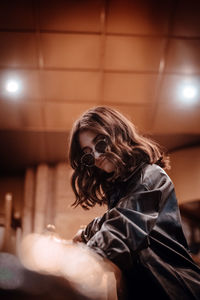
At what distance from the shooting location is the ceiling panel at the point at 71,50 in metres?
3.53

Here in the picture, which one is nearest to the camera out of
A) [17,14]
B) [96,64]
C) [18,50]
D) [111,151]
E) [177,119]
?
[111,151]

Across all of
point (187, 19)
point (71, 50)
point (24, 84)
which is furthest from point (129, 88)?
point (24, 84)

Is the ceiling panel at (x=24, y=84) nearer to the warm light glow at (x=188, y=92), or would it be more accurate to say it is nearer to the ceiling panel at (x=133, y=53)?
the ceiling panel at (x=133, y=53)

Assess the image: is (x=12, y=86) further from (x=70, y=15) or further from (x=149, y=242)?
(x=149, y=242)

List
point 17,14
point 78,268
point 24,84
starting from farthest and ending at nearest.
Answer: point 24,84, point 17,14, point 78,268

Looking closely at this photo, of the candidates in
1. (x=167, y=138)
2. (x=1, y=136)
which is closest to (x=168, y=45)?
(x=167, y=138)

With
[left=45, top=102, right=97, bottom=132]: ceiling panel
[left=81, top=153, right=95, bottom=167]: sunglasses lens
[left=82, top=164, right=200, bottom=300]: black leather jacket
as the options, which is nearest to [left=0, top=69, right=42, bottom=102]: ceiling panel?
[left=45, top=102, right=97, bottom=132]: ceiling panel

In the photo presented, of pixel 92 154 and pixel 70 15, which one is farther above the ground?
pixel 70 15

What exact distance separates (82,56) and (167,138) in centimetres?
157

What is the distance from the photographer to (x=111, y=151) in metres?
1.51

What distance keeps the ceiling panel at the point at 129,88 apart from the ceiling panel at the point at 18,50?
745 millimetres

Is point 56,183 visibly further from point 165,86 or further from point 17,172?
point 165,86

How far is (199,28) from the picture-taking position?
11.5 feet

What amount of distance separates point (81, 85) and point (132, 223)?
2991mm
